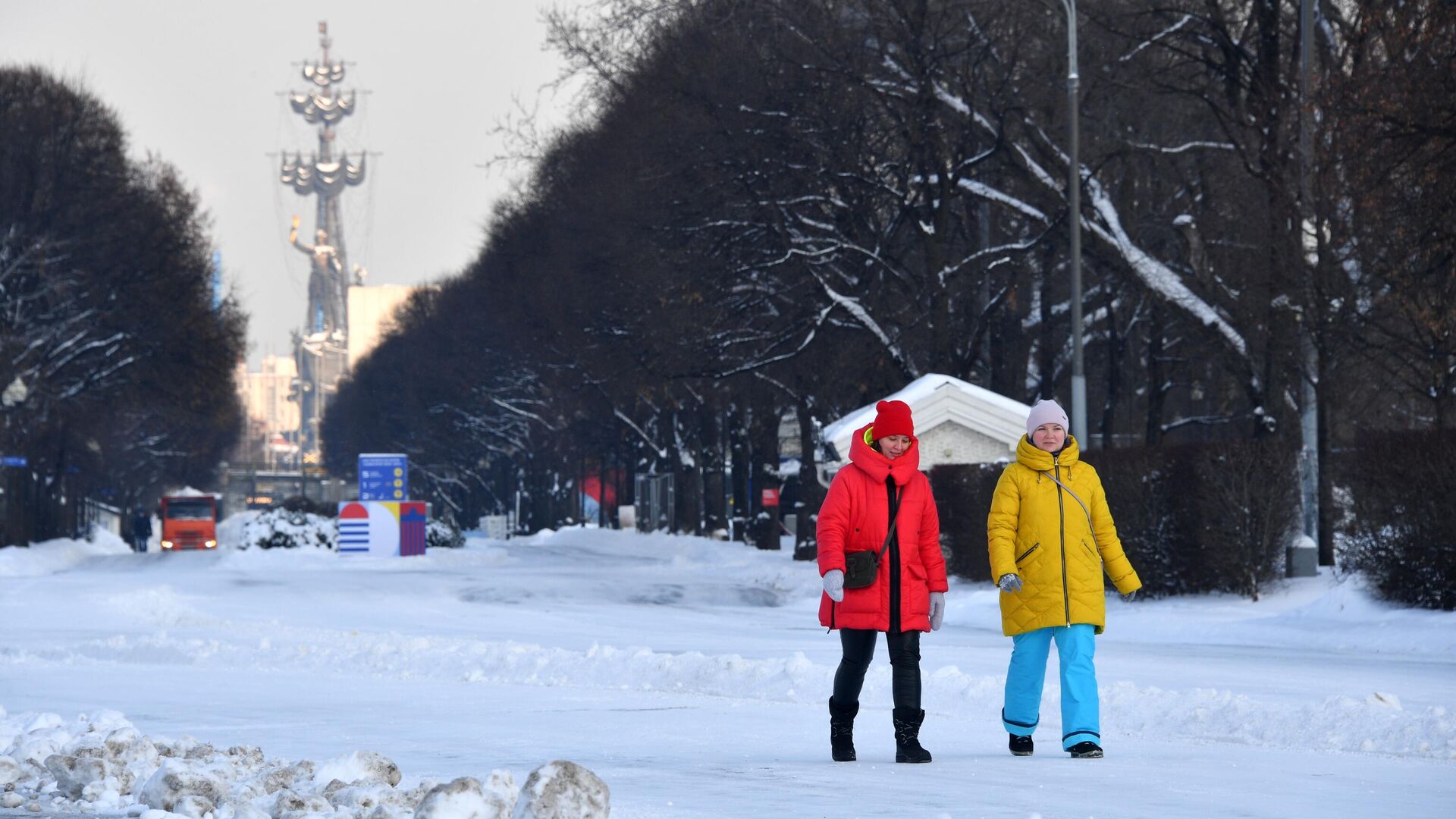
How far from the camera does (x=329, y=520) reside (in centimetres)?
5466

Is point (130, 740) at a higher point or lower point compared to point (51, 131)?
lower

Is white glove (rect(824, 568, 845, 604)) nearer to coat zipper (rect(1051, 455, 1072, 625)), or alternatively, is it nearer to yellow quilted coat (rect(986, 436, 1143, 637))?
yellow quilted coat (rect(986, 436, 1143, 637))

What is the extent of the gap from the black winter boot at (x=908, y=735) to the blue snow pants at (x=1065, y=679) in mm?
498

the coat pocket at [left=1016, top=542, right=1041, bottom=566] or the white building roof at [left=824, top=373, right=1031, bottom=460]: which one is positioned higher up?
the white building roof at [left=824, top=373, right=1031, bottom=460]

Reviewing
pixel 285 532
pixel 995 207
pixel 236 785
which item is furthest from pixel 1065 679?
pixel 285 532

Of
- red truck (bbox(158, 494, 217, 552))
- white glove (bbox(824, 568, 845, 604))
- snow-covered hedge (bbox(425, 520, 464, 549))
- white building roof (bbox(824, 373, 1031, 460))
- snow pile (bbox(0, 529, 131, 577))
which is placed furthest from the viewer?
red truck (bbox(158, 494, 217, 552))

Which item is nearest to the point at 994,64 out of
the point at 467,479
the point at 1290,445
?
the point at 1290,445

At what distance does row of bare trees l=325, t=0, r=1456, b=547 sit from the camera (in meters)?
24.4

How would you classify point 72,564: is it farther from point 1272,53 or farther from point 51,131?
point 1272,53

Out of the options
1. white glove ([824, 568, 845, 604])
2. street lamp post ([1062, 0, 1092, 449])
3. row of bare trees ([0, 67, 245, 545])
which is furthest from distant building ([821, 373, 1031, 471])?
row of bare trees ([0, 67, 245, 545])

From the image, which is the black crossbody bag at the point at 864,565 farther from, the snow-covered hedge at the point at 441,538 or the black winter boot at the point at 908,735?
the snow-covered hedge at the point at 441,538

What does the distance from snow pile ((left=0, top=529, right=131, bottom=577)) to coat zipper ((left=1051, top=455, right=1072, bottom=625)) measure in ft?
121

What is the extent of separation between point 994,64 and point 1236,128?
5838 millimetres

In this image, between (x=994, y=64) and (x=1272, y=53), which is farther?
(x=994, y=64)
